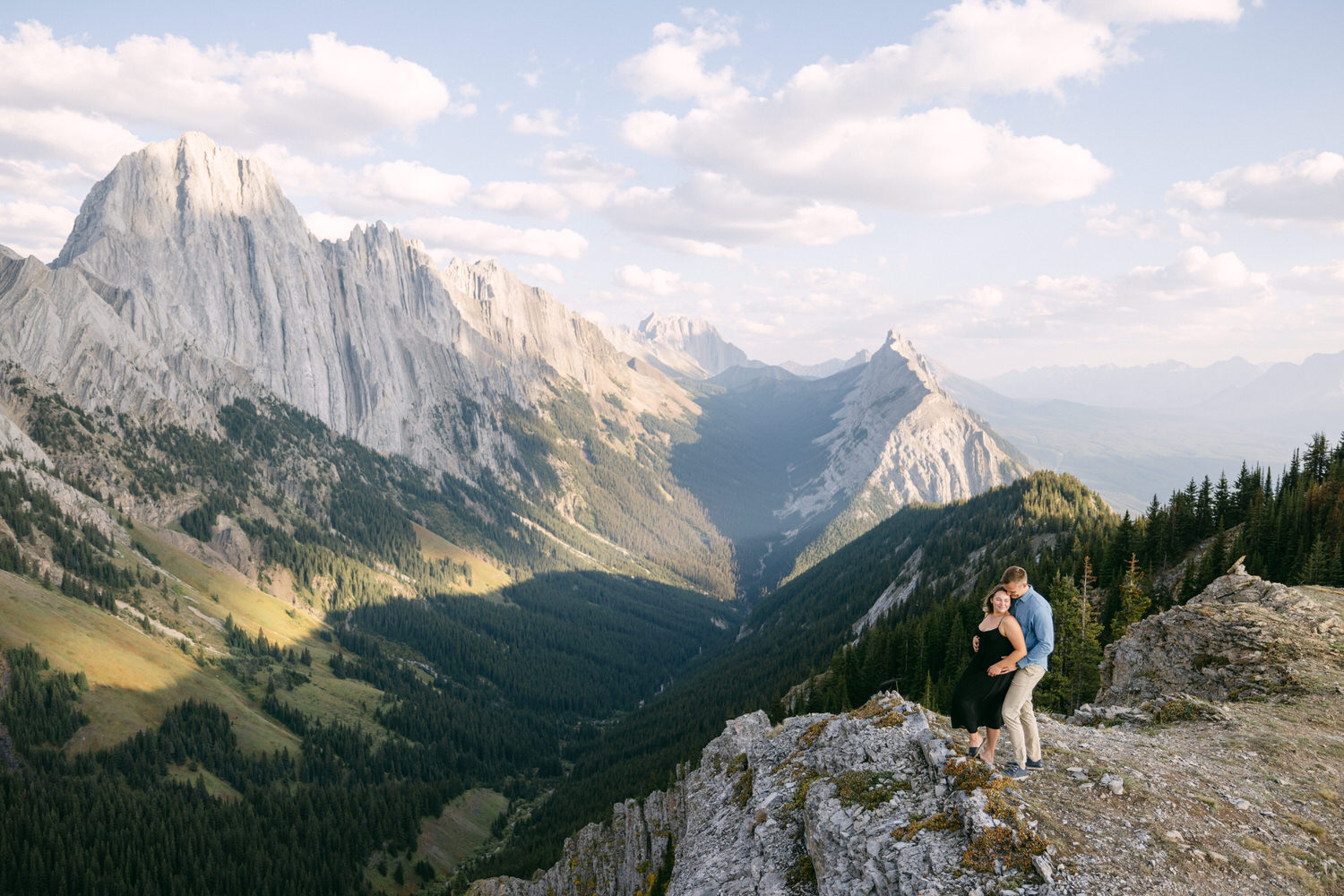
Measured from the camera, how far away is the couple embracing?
1558 cm

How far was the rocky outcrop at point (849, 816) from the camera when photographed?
15.0 m

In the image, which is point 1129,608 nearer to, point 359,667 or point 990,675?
point 990,675

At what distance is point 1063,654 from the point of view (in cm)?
4856

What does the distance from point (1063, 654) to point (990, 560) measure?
68.5 metres

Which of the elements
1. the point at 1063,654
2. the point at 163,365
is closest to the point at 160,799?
the point at 1063,654

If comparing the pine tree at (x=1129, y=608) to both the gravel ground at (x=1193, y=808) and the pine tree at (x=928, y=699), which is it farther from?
the gravel ground at (x=1193, y=808)

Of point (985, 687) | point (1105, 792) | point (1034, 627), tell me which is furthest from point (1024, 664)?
point (1105, 792)

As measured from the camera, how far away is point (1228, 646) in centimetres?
3020

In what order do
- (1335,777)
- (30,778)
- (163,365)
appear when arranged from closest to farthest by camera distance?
(1335,777)
(30,778)
(163,365)

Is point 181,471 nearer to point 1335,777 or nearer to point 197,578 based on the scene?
point 197,578

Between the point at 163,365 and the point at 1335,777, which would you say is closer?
the point at 1335,777

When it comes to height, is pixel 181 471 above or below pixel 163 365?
below

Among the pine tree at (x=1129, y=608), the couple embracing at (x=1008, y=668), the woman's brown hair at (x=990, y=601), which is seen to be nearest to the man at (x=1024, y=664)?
the couple embracing at (x=1008, y=668)

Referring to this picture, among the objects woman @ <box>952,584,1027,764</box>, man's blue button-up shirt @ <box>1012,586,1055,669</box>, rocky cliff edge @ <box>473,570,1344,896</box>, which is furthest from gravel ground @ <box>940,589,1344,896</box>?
man's blue button-up shirt @ <box>1012,586,1055,669</box>
